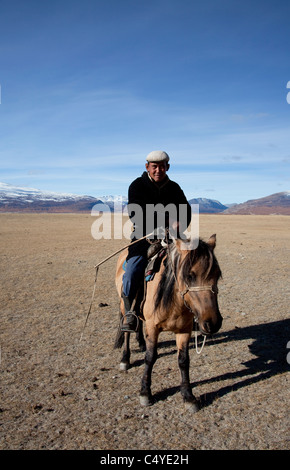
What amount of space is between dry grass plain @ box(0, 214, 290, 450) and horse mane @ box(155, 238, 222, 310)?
1.66 m

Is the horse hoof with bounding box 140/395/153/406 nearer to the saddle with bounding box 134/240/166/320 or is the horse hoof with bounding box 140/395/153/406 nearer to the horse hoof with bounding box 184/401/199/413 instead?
the horse hoof with bounding box 184/401/199/413

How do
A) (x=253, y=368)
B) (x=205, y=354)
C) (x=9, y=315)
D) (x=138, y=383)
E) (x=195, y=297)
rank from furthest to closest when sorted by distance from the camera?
(x=9, y=315) < (x=205, y=354) < (x=253, y=368) < (x=138, y=383) < (x=195, y=297)

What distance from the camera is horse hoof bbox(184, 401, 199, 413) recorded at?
471cm

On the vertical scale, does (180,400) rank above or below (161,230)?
below

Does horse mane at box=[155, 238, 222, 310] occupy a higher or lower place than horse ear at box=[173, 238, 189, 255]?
lower

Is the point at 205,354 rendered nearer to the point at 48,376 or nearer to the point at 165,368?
the point at 165,368

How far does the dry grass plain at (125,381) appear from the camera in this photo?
4184 mm

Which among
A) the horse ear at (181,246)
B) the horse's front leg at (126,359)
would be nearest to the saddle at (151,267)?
the horse ear at (181,246)

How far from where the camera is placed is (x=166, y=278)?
4.86 metres

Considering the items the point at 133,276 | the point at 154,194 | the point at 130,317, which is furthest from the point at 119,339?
the point at 154,194

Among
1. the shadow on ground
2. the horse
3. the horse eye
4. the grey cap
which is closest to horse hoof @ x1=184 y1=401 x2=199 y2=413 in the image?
the horse

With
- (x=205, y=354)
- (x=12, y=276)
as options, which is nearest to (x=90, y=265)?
(x=12, y=276)

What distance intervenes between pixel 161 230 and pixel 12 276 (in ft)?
33.6

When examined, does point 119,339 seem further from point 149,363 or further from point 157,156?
point 157,156
